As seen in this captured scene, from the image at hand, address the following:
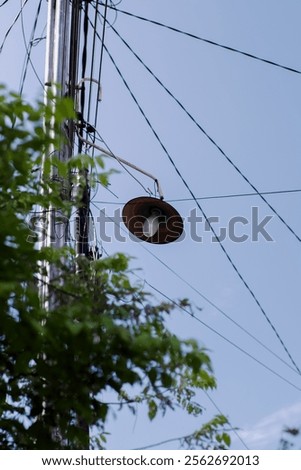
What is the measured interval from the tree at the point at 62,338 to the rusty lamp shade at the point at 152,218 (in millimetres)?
2029

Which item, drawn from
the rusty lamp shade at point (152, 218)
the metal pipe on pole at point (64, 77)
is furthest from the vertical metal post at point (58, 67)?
the rusty lamp shade at point (152, 218)

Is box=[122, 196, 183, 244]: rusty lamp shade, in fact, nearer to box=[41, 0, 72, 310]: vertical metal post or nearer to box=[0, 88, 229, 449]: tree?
box=[41, 0, 72, 310]: vertical metal post

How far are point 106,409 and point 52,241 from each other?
1.73 metres

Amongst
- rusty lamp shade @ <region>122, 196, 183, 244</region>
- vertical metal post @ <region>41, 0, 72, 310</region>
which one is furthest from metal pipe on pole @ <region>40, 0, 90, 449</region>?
rusty lamp shade @ <region>122, 196, 183, 244</region>

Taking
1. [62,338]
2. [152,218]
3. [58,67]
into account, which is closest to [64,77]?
[58,67]

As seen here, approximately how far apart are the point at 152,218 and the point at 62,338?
3.01 meters

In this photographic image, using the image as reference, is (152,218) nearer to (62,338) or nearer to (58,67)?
(58,67)

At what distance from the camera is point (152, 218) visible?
754cm

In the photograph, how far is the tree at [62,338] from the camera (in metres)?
4.59

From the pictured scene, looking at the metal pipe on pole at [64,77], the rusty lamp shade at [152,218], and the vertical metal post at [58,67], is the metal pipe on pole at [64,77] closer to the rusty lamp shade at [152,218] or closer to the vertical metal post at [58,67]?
the vertical metal post at [58,67]

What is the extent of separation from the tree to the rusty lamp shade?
6.66 ft

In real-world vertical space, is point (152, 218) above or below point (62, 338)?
above

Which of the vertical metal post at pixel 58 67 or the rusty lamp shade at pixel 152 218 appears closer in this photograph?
the vertical metal post at pixel 58 67
